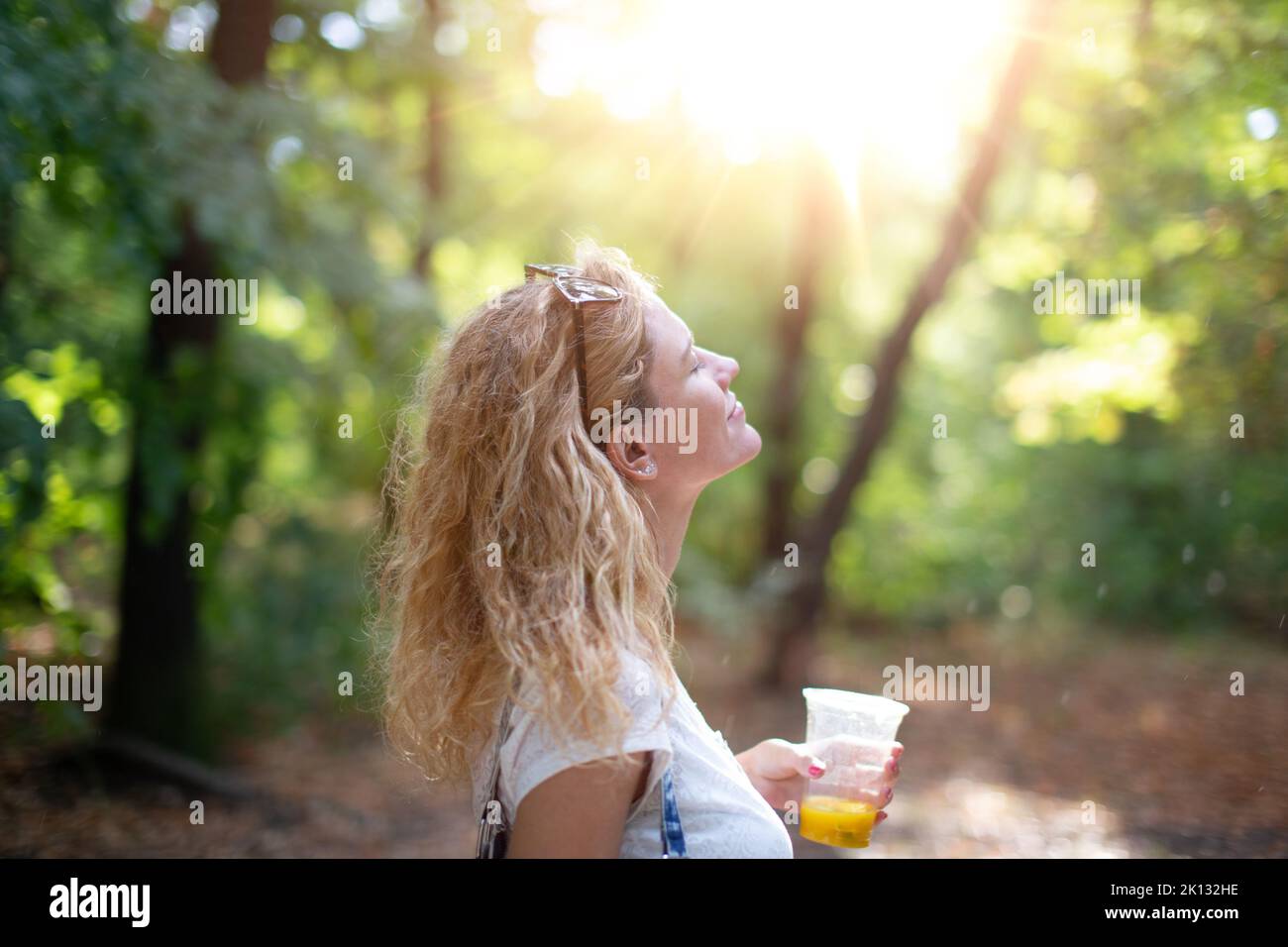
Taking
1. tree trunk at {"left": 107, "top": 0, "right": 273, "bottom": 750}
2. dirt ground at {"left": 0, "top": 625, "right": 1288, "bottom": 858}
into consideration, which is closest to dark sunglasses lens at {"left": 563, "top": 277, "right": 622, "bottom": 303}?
dirt ground at {"left": 0, "top": 625, "right": 1288, "bottom": 858}

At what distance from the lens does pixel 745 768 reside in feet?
7.68

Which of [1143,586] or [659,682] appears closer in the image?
[659,682]

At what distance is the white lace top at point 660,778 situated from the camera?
5.69ft

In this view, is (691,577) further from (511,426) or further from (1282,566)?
(511,426)

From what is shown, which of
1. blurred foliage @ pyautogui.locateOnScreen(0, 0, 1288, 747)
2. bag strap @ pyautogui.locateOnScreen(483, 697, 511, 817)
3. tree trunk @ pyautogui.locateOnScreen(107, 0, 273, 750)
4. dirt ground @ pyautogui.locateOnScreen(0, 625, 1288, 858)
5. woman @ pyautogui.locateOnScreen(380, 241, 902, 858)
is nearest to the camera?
woman @ pyautogui.locateOnScreen(380, 241, 902, 858)

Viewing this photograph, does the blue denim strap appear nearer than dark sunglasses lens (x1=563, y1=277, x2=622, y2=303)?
Yes

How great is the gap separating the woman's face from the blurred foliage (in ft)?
5.38

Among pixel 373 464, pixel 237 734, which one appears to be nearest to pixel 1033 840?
pixel 237 734

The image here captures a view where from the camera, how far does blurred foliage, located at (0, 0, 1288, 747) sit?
457 cm

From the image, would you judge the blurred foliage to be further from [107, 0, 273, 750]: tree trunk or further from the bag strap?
the bag strap

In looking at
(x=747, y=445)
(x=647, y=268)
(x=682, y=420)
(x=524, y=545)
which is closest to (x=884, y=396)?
(x=647, y=268)

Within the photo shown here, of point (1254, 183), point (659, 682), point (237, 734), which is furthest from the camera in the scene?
point (237, 734)
